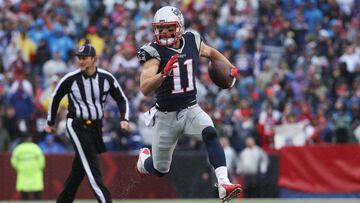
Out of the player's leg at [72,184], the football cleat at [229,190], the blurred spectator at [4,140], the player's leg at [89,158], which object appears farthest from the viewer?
the blurred spectator at [4,140]

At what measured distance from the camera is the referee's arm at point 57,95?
429 inches

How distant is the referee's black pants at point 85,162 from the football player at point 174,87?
2.63ft

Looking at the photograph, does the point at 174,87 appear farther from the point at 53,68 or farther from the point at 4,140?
the point at 53,68

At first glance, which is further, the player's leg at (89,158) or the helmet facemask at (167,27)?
the player's leg at (89,158)

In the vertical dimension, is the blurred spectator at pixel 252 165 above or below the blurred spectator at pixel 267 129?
below

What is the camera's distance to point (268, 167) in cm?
1639

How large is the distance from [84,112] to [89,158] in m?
0.49

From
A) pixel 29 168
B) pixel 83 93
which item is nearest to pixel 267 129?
pixel 29 168

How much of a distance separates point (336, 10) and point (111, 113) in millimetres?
5344

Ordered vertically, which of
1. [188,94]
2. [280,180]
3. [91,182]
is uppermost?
[188,94]

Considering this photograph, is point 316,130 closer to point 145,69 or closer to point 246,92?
point 246,92

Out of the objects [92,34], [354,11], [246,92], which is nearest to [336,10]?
[354,11]

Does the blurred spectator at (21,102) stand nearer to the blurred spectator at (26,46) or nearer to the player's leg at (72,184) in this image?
the blurred spectator at (26,46)

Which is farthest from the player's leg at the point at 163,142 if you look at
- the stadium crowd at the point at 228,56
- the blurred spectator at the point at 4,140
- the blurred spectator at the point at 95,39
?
the blurred spectator at the point at 95,39
